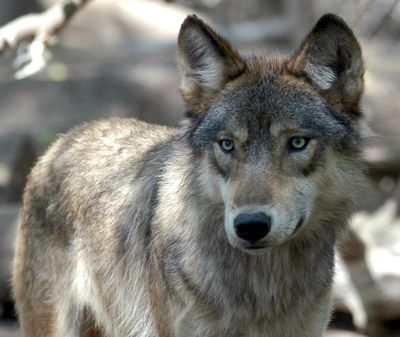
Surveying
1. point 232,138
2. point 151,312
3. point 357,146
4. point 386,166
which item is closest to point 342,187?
point 357,146

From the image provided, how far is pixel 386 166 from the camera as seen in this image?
1267cm

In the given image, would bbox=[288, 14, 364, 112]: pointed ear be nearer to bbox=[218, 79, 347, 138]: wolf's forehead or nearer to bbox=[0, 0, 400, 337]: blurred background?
bbox=[218, 79, 347, 138]: wolf's forehead

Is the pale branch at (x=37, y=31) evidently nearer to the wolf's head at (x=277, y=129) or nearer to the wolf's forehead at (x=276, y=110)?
the wolf's head at (x=277, y=129)

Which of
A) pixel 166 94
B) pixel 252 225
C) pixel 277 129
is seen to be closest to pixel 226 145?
pixel 277 129

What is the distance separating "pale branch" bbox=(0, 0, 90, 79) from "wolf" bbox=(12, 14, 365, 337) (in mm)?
1536

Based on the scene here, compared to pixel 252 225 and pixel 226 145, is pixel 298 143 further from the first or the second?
pixel 252 225

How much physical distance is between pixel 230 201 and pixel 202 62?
1.01 meters

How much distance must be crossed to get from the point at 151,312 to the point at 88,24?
14.7m

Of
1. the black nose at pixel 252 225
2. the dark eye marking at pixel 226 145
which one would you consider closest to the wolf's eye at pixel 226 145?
the dark eye marking at pixel 226 145

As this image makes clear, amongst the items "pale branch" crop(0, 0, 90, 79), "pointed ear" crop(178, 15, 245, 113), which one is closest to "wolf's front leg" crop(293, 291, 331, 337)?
"pointed ear" crop(178, 15, 245, 113)

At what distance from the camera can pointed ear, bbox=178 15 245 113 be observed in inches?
231

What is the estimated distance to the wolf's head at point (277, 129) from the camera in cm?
534

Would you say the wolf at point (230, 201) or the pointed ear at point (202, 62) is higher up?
the pointed ear at point (202, 62)

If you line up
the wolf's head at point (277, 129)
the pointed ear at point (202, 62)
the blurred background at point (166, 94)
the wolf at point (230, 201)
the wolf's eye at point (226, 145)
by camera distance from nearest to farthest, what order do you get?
the wolf's head at point (277, 129) < the wolf at point (230, 201) < the wolf's eye at point (226, 145) < the pointed ear at point (202, 62) < the blurred background at point (166, 94)
